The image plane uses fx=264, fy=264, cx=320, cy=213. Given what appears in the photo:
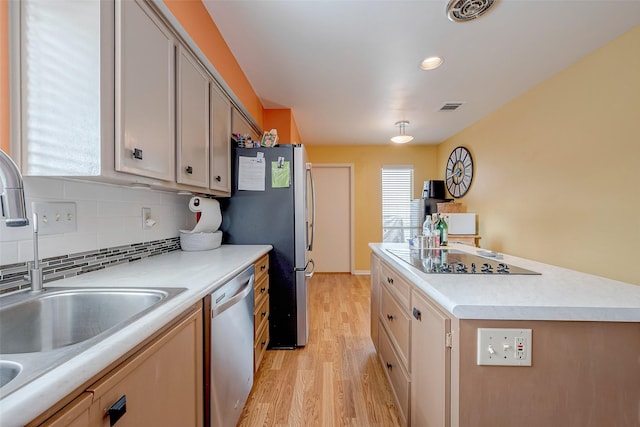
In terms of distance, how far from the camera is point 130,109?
39.9 inches

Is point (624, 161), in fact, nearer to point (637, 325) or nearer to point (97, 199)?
point (637, 325)

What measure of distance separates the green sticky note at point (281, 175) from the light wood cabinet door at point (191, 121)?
0.58 meters

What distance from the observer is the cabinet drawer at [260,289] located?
1749 mm

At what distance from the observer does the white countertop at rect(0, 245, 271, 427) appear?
0.41 m

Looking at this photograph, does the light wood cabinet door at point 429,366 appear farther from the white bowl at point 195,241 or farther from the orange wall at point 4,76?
the orange wall at point 4,76

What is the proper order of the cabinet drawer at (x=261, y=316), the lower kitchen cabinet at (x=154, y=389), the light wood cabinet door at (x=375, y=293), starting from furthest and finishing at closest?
the light wood cabinet door at (x=375, y=293) < the cabinet drawer at (x=261, y=316) < the lower kitchen cabinet at (x=154, y=389)

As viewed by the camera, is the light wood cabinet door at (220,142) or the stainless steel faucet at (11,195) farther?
the light wood cabinet door at (220,142)

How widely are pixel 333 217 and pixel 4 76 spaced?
4.23 m

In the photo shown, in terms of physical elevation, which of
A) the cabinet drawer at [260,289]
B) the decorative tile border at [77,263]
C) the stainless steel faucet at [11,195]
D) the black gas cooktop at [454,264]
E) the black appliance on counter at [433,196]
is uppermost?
the black appliance on counter at [433,196]

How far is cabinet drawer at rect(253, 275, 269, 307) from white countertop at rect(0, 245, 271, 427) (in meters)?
0.21

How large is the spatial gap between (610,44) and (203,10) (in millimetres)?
2801

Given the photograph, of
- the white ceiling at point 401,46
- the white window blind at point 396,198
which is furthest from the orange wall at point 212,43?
the white window blind at point 396,198

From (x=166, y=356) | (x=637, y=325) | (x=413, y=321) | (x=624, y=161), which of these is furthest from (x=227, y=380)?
(x=624, y=161)

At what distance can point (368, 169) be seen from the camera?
4.84 meters
